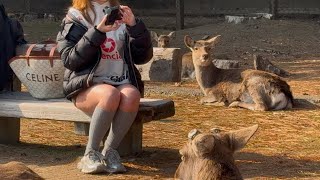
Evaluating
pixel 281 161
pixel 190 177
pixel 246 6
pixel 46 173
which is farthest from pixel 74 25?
pixel 246 6

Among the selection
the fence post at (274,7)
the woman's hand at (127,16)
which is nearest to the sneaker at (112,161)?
the woman's hand at (127,16)

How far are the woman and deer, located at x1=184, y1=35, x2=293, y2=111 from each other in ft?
12.9

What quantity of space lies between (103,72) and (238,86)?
15.2 feet

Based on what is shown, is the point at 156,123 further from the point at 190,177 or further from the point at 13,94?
the point at 190,177

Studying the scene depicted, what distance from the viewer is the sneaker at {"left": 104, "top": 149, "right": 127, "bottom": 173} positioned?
6.49 m

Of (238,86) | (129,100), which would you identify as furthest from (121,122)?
(238,86)

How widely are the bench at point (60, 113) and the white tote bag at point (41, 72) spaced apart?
0.28ft

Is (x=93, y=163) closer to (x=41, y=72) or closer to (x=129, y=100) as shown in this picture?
(x=129, y=100)

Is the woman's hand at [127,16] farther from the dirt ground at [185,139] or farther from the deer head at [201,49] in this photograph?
the deer head at [201,49]

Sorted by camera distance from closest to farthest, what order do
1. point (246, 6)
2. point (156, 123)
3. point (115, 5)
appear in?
point (115, 5), point (156, 123), point (246, 6)

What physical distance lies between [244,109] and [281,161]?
336 centimetres

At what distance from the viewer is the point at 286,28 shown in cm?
1917

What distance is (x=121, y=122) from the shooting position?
20.9 feet

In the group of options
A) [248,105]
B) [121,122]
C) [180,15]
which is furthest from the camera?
[180,15]
